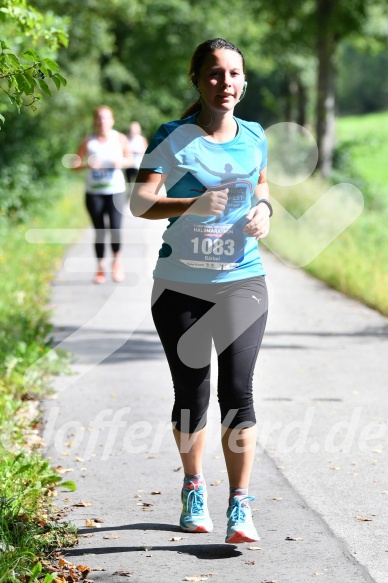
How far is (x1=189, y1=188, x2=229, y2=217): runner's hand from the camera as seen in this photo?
4.31 meters

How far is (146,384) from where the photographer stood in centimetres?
802

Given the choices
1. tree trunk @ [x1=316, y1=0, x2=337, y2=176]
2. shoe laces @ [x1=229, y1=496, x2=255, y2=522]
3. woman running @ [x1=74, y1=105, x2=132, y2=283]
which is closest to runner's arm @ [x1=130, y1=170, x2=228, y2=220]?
shoe laces @ [x1=229, y1=496, x2=255, y2=522]

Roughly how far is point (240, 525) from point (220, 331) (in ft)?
2.57

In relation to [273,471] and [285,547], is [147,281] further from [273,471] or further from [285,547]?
[285,547]

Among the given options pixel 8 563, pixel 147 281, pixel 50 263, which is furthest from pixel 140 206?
pixel 50 263

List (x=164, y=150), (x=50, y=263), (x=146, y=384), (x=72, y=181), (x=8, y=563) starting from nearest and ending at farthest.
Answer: (x=8, y=563) → (x=164, y=150) → (x=146, y=384) → (x=50, y=263) → (x=72, y=181)

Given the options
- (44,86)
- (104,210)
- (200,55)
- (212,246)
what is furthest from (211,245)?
(104,210)

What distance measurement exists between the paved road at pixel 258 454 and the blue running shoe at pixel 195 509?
5cm

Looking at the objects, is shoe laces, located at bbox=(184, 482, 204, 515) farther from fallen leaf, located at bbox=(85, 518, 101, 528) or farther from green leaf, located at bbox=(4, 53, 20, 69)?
green leaf, located at bbox=(4, 53, 20, 69)

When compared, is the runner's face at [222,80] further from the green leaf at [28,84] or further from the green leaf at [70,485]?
the green leaf at [70,485]

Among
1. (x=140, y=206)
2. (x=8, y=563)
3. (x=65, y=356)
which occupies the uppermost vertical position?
(x=140, y=206)

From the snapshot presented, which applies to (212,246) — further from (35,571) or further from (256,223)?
(35,571)

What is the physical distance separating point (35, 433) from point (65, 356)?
2.25 metres

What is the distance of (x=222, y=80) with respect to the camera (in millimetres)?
4465
